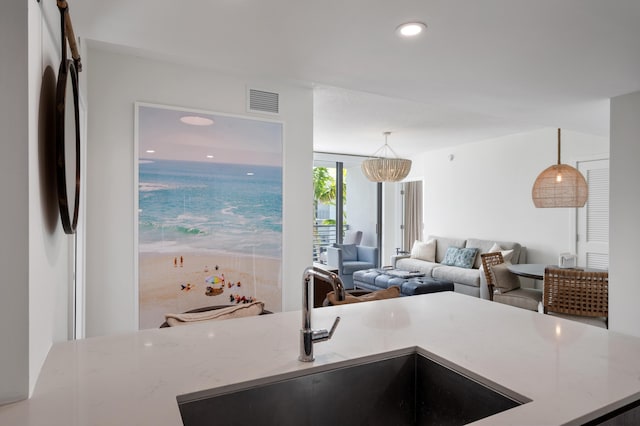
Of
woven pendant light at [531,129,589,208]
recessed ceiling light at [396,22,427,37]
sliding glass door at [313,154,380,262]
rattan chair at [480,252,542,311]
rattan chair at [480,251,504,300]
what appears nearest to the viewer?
recessed ceiling light at [396,22,427,37]

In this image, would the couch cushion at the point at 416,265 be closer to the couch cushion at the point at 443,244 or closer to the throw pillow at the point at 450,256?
the throw pillow at the point at 450,256

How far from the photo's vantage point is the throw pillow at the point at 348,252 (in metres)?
7.38

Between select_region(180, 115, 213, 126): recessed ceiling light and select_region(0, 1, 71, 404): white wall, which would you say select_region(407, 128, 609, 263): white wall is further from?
select_region(0, 1, 71, 404): white wall

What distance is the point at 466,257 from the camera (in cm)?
611

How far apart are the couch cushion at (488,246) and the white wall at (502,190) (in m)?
0.20

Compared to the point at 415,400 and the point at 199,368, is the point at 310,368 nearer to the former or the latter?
the point at 199,368

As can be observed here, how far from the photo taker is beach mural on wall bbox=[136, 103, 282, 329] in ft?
9.89

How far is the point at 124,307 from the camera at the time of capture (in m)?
2.92

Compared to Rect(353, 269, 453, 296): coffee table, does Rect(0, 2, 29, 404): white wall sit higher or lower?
higher

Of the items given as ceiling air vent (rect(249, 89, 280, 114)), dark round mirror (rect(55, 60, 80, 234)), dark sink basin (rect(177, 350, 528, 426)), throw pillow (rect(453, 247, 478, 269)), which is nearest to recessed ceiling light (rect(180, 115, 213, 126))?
ceiling air vent (rect(249, 89, 280, 114))

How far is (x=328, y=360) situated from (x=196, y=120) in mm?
2557

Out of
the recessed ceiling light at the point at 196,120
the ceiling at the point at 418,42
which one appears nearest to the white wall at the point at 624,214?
the ceiling at the point at 418,42

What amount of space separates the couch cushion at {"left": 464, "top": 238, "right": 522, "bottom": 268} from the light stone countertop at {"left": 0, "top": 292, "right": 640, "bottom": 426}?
4254 mm

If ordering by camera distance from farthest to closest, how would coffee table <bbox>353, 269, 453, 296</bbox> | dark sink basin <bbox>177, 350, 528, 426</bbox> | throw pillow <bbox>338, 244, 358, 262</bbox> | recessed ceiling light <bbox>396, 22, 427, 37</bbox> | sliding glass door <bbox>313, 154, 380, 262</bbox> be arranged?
sliding glass door <bbox>313, 154, 380, 262</bbox> → throw pillow <bbox>338, 244, 358, 262</bbox> → coffee table <bbox>353, 269, 453, 296</bbox> → recessed ceiling light <bbox>396, 22, 427, 37</bbox> → dark sink basin <bbox>177, 350, 528, 426</bbox>
